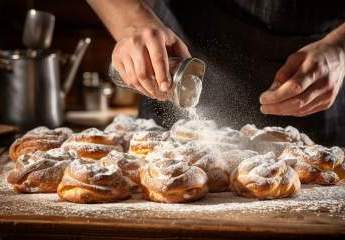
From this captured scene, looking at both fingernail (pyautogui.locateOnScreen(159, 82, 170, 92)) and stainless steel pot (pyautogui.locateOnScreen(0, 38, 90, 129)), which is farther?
stainless steel pot (pyautogui.locateOnScreen(0, 38, 90, 129))

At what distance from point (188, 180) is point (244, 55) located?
58.6 inches

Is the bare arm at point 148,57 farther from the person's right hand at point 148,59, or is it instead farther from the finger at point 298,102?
the finger at point 298,102

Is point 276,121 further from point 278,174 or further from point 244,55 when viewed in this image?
point 278,174

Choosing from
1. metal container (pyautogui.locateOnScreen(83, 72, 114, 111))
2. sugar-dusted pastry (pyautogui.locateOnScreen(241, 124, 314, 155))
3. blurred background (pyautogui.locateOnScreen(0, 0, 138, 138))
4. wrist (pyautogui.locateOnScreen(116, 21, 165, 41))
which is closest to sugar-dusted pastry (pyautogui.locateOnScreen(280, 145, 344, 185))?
sugar-dusted pastry (pyautogui.locateOnScreen(241, 124, 314, 155))

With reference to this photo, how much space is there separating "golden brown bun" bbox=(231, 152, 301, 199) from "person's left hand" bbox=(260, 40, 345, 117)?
0.24m

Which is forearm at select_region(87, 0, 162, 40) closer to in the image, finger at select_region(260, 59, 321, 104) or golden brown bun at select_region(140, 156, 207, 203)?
finger at select_region(260, 59, 321, 104)

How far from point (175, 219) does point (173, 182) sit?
0.74ft

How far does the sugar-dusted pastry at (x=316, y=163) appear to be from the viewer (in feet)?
7.76

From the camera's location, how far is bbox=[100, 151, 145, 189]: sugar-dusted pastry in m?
2.25

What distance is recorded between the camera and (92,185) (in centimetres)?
207

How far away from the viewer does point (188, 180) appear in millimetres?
2061

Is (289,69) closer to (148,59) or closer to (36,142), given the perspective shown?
(148,59)

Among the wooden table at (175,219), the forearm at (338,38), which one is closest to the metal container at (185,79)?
the wooden table at (175,219)

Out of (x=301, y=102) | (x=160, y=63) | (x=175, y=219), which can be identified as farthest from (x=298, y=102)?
(x=175, y=219)
